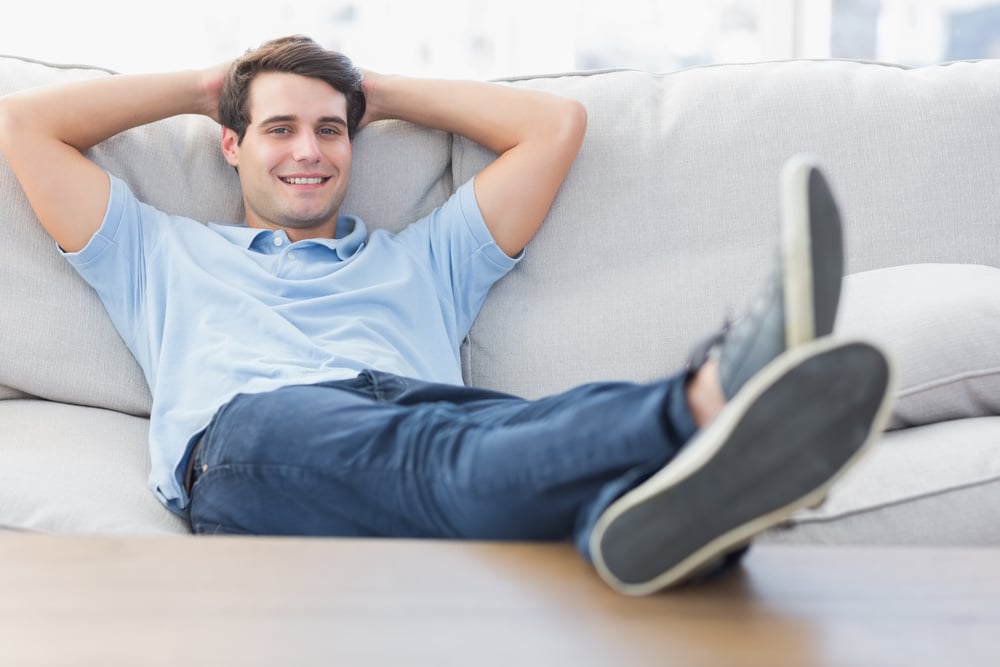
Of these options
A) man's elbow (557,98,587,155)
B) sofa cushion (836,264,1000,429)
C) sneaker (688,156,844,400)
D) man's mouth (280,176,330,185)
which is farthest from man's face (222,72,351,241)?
sneaker (688,156,844,400)

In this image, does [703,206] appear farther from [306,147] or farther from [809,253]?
[809,253]

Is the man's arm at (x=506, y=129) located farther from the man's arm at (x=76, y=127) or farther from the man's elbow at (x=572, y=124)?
the man's arm at (x=76, y=127)

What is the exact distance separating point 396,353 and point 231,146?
20.4 inches

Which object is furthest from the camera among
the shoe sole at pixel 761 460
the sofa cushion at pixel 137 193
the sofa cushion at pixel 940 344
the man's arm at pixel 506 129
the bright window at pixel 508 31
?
the bright window at pixel 508 31

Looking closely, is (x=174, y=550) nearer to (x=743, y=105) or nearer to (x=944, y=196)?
(x=743, y=105)

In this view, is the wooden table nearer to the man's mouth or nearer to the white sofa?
Result: the white sofa

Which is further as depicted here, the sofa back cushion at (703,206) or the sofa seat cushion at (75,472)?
the sofa back cushion at (703,206)

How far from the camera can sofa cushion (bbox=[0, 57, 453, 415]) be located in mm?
1737

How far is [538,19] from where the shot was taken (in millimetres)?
3125

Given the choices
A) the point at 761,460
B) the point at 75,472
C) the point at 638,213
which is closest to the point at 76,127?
the point at 75,472

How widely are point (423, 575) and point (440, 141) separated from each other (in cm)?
Result: 117

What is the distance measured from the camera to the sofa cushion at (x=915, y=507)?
1.33 m

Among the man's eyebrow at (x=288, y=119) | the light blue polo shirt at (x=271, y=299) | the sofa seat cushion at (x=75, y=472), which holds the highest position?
the man's eyebrow at (x=288, y=119)

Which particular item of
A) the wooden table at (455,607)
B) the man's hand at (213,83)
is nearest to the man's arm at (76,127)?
the man's hand at (213,83)
